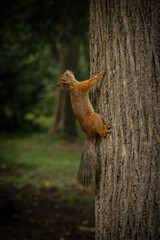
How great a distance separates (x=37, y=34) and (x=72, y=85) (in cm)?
392

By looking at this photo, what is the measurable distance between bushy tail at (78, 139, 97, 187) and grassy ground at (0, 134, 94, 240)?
153mm

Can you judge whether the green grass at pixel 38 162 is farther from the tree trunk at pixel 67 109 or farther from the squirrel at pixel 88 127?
the squirrel at pixel 88 127

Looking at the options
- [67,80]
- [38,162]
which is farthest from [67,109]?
[67,80]

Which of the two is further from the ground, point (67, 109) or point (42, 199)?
point (67, 109)

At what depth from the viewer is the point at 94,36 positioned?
244 centimetres

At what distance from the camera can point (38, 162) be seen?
8.26m

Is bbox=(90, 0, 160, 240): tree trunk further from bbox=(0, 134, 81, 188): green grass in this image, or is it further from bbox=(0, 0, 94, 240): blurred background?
bbox=(0, 134, 81, 188): green grass

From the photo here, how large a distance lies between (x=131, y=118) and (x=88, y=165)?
2.08ft

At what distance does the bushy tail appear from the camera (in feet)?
7.99

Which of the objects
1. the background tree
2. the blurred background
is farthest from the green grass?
the background tree

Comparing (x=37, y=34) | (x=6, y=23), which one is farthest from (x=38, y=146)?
(x=37, y=34)

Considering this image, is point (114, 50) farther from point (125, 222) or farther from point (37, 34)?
point (37, 34)

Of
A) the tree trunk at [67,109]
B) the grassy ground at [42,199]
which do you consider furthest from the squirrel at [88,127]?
the tree trunk at [67,109]

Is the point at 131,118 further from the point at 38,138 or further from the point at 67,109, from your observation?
the point at 38,138
